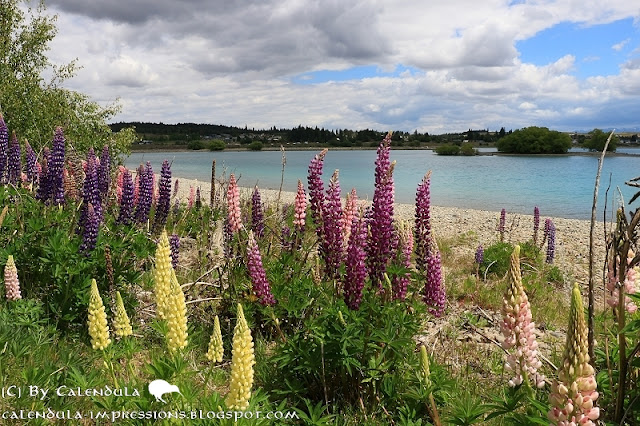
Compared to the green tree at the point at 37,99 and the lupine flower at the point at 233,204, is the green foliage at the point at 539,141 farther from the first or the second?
the lupine flower at the point at 233,204

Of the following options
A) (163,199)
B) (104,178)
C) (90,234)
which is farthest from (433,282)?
(104,178)

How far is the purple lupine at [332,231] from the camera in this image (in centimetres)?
418

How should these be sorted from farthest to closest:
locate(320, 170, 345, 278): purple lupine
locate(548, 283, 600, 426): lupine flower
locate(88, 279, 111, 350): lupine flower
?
locate(320, 170, 345, 278): purple lupine → locate(88, 279, 111, 350): lupine flower → locate(548, 283, 600, 426): lupine flower

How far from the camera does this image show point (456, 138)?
128m

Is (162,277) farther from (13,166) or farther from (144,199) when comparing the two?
(13,166)

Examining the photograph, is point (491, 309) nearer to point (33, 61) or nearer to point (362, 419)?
point (362, 419)

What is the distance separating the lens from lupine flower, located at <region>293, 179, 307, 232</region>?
4957 millimetres

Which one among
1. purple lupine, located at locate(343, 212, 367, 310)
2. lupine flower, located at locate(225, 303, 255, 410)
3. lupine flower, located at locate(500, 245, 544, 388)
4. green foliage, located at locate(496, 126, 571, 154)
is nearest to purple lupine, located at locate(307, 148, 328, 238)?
purple lupine, located at locate(343, 212, 367, 310)

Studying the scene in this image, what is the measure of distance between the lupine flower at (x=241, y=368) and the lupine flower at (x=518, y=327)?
50.3 inches

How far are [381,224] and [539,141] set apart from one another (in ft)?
340

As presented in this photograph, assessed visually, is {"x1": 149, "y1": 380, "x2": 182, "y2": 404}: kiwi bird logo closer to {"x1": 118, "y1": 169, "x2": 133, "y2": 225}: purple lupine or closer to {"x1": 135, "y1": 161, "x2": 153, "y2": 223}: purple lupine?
{"x1": 118, "y1": 169, "x2": 133, "y2": 225}: purple lupine

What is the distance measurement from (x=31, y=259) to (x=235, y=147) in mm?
116530

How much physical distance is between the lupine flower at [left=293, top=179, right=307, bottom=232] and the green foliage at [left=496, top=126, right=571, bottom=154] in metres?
102

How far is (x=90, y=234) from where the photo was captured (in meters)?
4.76
